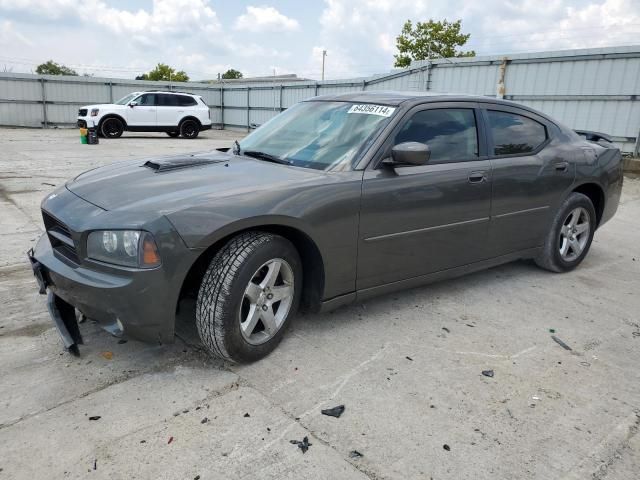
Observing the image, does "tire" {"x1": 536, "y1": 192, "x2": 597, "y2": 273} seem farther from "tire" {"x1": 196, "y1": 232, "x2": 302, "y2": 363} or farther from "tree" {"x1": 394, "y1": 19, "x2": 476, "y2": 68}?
"tree" {"x1": 394, "y1": 19, "x2": 476, "y2": 68}

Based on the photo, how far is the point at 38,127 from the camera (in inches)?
907

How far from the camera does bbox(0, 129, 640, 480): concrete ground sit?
216cm

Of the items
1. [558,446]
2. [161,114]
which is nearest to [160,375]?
[558,446]

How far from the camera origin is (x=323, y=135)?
3500mm

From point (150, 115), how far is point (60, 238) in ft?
56.8

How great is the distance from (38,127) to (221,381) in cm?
2434

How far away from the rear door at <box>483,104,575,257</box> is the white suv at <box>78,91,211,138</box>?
54.5 ft

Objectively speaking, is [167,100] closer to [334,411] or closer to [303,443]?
[334,411]

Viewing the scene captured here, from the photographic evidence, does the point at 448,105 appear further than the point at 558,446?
Yes

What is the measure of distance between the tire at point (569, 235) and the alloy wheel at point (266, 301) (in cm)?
270

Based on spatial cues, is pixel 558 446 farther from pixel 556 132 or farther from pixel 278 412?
pixel 556 132

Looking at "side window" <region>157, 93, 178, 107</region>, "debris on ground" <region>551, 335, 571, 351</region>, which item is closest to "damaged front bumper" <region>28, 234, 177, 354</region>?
"debris on ground" <region>551, 335, 571, 351</region>

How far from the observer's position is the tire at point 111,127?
17.9m

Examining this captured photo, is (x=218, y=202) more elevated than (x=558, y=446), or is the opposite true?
(x=218, y=202)
